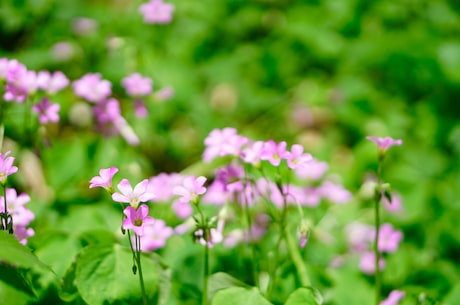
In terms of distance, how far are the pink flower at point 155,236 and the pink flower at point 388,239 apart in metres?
0.98

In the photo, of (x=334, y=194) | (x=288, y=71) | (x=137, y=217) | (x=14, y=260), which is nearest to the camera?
(x=14, y=260)

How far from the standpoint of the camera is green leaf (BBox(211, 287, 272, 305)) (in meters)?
1.55

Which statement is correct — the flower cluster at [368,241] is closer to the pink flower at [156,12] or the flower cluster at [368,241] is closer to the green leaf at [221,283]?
the green leaf at [221,283]

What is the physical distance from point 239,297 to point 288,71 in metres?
2.70

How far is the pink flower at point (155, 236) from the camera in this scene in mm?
1989

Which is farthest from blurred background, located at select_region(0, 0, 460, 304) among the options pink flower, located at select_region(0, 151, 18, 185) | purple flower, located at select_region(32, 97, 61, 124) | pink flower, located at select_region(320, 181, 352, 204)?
pink flower, located at select_region(0, 151, 18, 185)

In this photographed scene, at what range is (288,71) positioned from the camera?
13.3 feet

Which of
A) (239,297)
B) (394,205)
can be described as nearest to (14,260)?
(239,297)

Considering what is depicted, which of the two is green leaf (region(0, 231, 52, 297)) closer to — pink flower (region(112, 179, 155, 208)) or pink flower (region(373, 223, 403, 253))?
pink flower (region(112, 179, 155, 208))

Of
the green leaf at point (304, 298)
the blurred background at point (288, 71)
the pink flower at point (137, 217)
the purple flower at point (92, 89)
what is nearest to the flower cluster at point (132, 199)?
the pink flower at point (137, 217)

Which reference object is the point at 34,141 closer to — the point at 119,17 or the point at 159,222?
the point at 159,222

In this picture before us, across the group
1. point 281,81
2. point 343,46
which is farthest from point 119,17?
point 343,46

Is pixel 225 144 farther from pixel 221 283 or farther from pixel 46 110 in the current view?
pixel 46 110

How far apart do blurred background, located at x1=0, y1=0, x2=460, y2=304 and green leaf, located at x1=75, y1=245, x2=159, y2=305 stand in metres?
1.37
